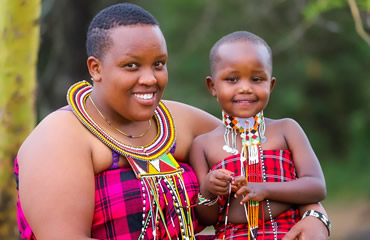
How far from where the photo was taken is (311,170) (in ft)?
9.78

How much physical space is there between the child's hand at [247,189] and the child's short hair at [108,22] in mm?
844

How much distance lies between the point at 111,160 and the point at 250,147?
69cm

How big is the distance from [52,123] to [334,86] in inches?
368

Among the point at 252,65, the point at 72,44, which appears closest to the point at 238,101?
the point at 252,65

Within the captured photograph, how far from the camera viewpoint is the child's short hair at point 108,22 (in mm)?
2844

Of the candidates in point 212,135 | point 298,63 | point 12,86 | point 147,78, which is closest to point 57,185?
point 147,78

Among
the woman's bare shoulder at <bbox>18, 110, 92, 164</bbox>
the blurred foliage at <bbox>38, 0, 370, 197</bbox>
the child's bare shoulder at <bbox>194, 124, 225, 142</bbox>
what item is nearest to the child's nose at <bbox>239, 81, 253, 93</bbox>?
the child's bare shoulder at <bbox>194, 124, 225, 142</bbox>

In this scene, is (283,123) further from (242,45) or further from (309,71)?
(309,71)

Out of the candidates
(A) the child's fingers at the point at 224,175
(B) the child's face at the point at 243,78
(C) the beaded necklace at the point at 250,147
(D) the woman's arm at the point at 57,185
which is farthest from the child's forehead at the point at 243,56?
(D) the woman's arm at the point at 57,185

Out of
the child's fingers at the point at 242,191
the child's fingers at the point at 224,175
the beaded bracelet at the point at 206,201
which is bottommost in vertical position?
the beaded bracelet at the point at 206,201

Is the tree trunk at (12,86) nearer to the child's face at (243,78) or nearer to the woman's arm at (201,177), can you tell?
the woman's arm at (201,177)

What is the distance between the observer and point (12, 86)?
14.3 feet

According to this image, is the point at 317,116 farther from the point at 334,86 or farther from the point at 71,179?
the point at 71,179

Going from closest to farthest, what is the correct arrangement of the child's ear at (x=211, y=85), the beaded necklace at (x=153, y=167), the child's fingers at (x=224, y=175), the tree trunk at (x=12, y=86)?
the child's fingers at (x=224, y=175), the beaded necklace at (x=153, y=167), the child's ear at (x=211, y=85), the tree trunk at (x=12, y=86)
